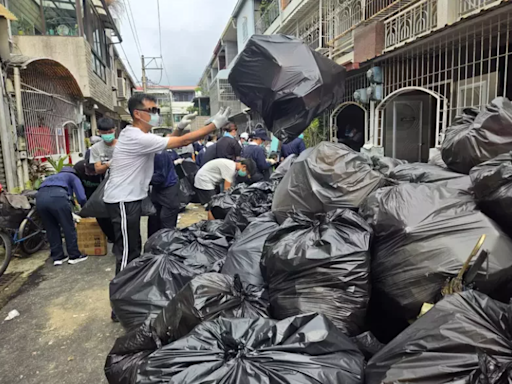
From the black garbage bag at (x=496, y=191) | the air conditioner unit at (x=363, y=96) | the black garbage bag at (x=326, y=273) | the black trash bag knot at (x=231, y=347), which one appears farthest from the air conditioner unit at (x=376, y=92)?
the black trash bag knot at (x=231, y=347)

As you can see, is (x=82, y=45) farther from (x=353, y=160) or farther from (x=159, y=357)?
(x=159, y=357)

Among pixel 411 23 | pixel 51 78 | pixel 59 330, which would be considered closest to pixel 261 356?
pixel 59 330

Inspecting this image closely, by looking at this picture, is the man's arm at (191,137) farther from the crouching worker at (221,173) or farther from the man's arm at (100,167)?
the crouching worker at (221,173)

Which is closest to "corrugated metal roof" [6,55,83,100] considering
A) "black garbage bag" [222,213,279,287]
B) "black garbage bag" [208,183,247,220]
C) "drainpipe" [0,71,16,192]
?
"drainpipe" [0,71,16,192]

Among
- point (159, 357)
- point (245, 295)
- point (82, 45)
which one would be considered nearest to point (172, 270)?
point (245, 295)

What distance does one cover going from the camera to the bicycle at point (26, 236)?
3843 millimetres

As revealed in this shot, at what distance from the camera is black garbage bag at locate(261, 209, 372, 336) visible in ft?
5.13

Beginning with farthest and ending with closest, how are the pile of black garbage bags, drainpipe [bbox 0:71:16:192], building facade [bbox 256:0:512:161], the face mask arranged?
drainpipe [bbox 0:71:16:192]
building facade [bbox 256:0:512:161]
the face mask
the pile of black garbage bags

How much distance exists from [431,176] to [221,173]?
3368 millimetres

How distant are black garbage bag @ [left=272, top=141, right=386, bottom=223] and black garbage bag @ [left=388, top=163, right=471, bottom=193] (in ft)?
0.95

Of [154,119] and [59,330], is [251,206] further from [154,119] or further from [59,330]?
[59,330]

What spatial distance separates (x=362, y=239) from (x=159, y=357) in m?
0.98

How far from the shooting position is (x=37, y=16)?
9.69 meters

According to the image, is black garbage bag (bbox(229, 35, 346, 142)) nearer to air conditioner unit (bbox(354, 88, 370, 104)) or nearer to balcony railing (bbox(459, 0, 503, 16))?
balcony railing (bbox(459, 0, 503, 16))
